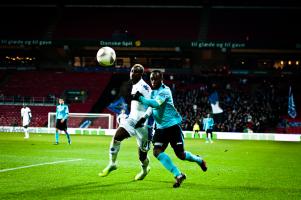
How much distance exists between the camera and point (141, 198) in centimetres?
851

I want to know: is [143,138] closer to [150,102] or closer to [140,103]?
[140,103]

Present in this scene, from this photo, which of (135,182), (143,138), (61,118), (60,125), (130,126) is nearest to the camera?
(135,182)

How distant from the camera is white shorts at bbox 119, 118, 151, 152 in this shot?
1073 cm

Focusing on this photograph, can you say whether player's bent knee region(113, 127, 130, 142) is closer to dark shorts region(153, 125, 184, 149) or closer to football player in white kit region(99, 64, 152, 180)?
football player in white kit region(99, 64, 152, 180)

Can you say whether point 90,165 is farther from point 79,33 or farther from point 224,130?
point 79,33

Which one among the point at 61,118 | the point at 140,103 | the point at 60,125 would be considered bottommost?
the point at 60,125

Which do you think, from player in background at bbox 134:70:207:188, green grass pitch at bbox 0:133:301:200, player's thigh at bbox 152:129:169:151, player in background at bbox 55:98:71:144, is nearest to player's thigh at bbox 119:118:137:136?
player in background at bbox 134:70:207:188

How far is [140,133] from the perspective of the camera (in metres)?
10.8

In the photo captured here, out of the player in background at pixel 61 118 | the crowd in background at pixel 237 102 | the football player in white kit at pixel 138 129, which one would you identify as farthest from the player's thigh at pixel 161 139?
the crowd in background at pixel 237 102

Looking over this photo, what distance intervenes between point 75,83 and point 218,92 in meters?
13.3

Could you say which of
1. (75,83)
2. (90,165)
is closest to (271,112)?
(75,83)

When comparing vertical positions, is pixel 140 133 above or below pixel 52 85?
below

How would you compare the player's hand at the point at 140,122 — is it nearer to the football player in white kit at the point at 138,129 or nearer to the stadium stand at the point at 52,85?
the football player in white kit at the point at 138,129

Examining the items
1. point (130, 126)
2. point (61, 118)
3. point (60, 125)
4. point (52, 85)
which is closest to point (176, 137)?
point (130, 126)
